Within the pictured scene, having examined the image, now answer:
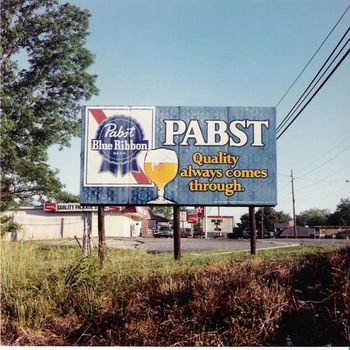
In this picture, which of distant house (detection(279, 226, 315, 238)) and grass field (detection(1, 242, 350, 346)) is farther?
distant house (detection(279, 226, 315, 238))

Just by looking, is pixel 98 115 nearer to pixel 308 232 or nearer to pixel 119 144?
pixel 119 144

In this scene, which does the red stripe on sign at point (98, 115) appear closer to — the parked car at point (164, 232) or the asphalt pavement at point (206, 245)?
the asphalt pavement at point (206, 245)

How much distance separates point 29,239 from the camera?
1036cm

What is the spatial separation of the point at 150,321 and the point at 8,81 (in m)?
20.0

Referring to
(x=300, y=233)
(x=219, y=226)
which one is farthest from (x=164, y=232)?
(x=300, y=233)

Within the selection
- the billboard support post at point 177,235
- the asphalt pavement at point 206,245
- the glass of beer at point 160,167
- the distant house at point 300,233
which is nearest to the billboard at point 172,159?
the glass of beer at point 160,167

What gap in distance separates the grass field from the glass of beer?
14.2ft

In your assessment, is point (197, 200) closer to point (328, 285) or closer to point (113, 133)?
point (113, 133)

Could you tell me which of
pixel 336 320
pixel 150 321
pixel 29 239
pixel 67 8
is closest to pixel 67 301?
pixel 150 321

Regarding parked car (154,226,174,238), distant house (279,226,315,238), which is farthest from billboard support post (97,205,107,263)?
distant house (279,226,315,238)

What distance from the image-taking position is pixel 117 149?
12438 mm

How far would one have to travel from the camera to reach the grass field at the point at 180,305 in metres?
5.86

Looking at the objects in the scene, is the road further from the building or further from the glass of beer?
the building

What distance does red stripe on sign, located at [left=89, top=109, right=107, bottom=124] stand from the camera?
1254cm
